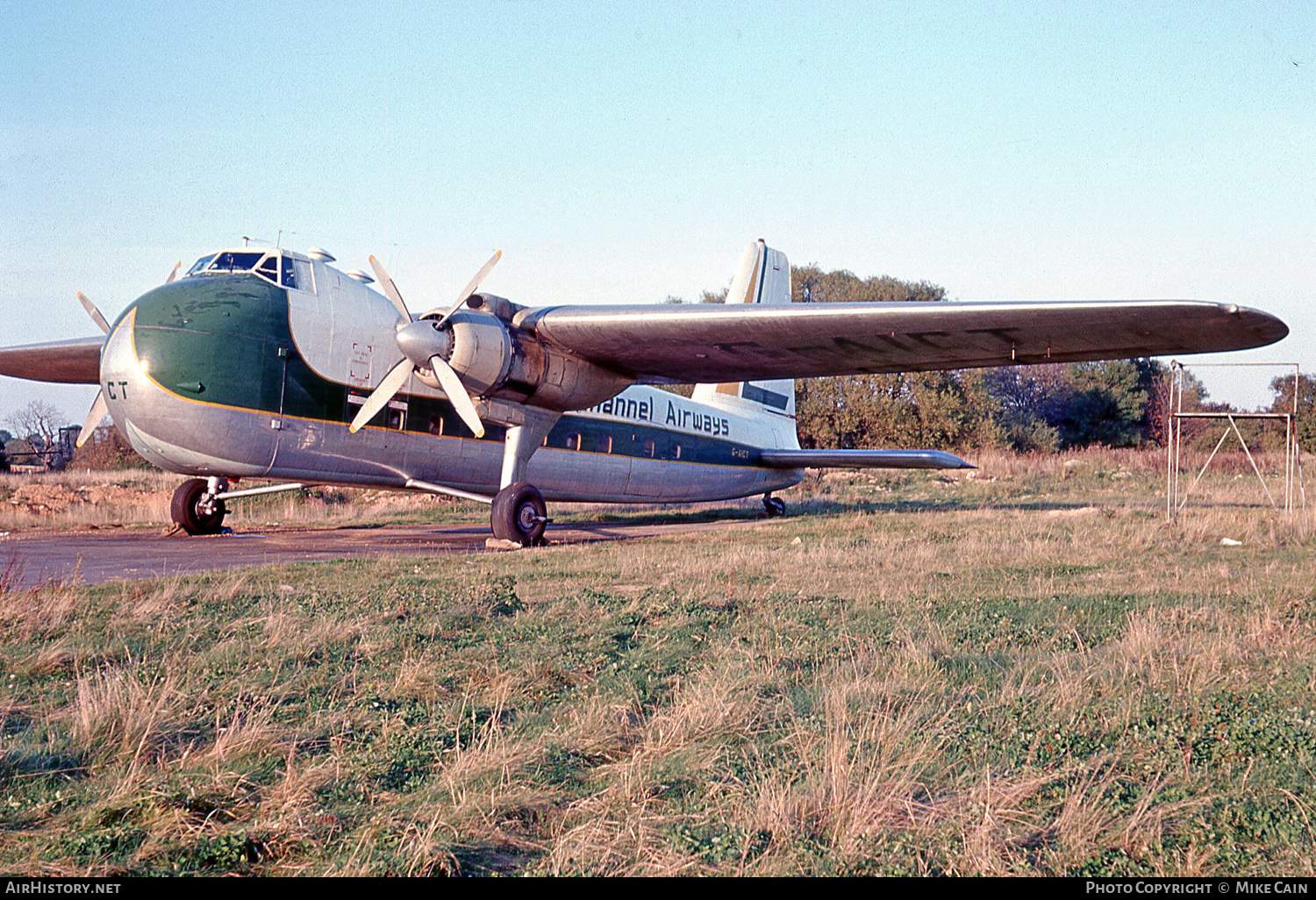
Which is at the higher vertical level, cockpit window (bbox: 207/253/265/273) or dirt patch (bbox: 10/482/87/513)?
cockpit window (bbox: 207/253/265/273)

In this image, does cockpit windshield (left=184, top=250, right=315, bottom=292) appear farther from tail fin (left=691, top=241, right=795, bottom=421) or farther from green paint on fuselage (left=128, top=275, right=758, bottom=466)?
tail fin (left=691, top=241, right=795, bottom=421)

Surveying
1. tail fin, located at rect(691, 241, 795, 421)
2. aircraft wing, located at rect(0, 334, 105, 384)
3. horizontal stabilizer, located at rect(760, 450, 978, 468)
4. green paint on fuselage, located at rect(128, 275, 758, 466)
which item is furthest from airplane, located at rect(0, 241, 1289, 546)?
tail fin, located at rect(691, 241, 795, 421)

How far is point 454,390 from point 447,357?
1.82ft

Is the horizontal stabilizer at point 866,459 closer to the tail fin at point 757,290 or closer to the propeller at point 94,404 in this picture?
the tail fin at point 757,290

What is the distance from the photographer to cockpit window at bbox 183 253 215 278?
46.5ft

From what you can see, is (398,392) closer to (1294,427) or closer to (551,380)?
(551,380)

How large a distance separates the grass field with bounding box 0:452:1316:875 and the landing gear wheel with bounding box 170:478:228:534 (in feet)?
25.4

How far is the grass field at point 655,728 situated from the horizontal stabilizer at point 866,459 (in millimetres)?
11299

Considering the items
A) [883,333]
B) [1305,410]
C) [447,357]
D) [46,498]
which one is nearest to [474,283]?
[447,357]

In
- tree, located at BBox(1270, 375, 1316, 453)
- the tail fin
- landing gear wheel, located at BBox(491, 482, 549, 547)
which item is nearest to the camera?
landing gear wheel, located at BBox(491, 482, 549, 547)

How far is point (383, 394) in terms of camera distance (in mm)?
14367

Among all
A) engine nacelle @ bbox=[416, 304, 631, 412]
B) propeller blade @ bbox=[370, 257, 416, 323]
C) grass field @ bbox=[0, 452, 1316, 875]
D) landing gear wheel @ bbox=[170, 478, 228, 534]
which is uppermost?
propeller blade @ bbox=[370, 257, 416, 323]

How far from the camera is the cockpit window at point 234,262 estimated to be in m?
14.0

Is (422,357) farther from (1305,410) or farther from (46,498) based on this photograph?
(1305,410)
